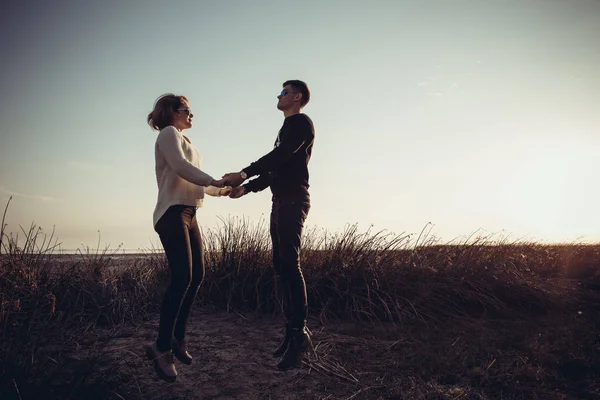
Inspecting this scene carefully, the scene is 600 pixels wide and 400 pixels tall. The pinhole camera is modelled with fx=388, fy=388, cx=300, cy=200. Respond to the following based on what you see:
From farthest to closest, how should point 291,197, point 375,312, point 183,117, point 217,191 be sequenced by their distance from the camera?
point 375,312, point 217,191, point 291,197, point 183,117

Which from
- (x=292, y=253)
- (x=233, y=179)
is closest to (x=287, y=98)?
(x=233, y=179)

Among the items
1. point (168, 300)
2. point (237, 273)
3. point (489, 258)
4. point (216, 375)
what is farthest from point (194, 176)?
point (489, 258)

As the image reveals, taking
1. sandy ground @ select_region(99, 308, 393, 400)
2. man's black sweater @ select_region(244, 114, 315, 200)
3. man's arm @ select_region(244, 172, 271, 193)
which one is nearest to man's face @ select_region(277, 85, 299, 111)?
man's black sweater @ select_region(244, 114, 315, 200)

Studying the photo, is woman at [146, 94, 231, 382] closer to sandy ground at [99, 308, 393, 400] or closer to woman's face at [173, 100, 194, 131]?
woman's face at [173, 100, 194, 131]

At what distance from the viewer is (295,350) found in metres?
3.38

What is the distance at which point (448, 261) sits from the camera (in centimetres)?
578

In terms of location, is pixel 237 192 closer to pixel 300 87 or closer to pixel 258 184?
pixel 258 184

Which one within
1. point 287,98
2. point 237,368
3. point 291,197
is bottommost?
point 237,368

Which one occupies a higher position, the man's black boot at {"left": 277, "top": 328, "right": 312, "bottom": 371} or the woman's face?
the woman's face

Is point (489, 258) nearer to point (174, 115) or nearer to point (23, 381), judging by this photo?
point (174, 115)

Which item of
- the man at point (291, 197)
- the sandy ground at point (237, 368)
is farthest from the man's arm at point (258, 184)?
the sandy ground at point (237, 368)

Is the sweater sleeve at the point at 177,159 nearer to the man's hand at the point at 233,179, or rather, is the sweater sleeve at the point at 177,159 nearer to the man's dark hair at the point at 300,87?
the man's hand at the point at 233,179

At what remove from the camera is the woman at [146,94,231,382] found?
294 centimetres

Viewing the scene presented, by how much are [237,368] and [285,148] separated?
6.47 ft
